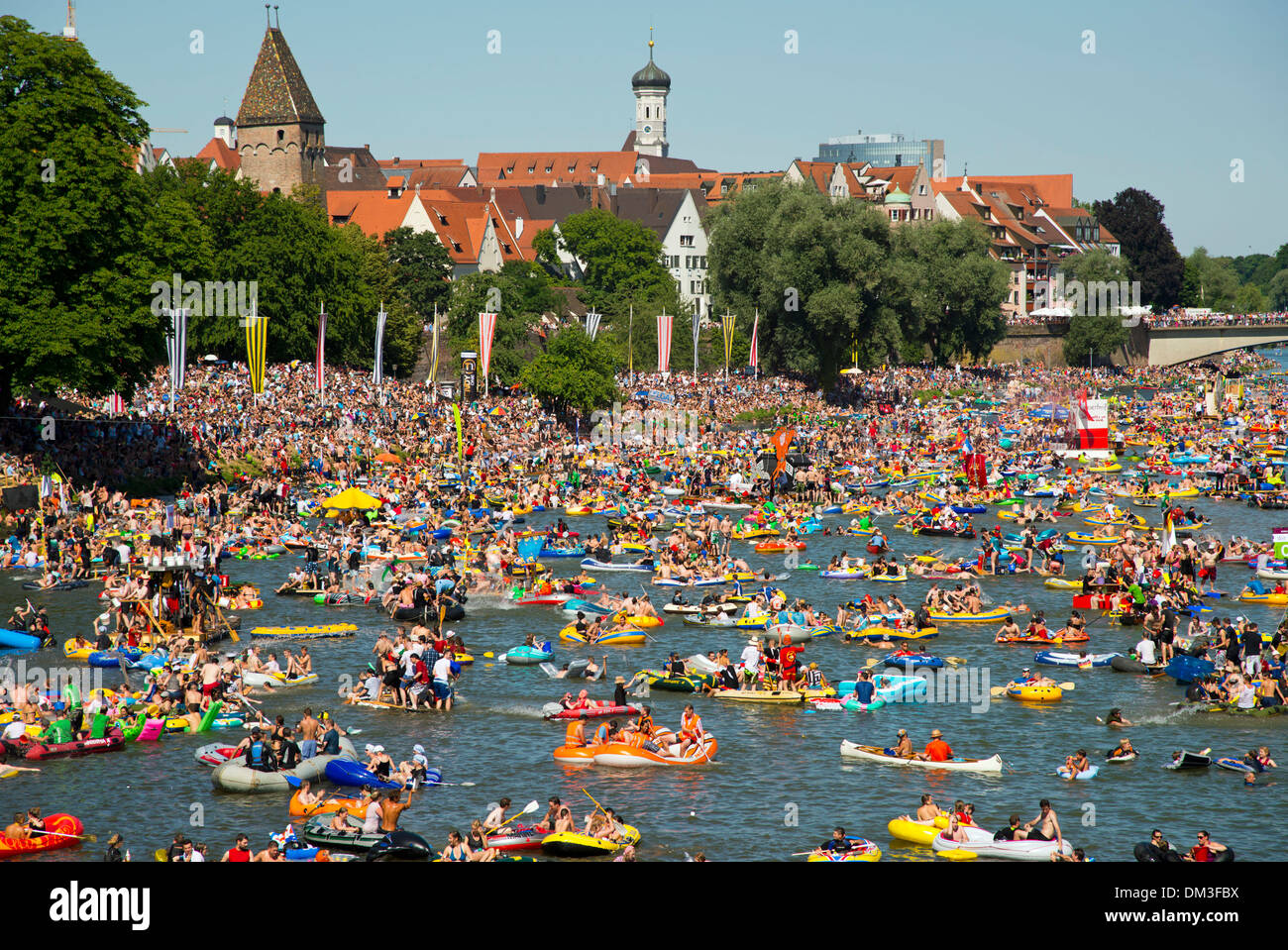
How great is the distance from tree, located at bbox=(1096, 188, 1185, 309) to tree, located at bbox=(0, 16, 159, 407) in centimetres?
13024

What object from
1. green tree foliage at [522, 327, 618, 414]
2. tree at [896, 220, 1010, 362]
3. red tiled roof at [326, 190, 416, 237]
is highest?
red tiled roof at [326, 190, 416, 237]

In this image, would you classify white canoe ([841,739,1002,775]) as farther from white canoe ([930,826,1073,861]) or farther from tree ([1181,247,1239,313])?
tree ([1181,247,1239,313])

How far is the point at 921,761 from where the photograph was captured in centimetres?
2694

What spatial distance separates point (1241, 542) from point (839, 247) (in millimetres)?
51719

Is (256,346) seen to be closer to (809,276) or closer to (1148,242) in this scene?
(809,276)

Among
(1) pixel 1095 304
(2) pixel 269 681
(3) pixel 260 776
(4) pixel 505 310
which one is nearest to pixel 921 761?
(3) pixel 260 776

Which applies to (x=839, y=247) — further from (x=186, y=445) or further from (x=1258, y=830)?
(x=1258, y=830)

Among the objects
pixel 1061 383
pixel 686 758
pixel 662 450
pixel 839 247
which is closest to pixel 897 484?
pixel 662 450

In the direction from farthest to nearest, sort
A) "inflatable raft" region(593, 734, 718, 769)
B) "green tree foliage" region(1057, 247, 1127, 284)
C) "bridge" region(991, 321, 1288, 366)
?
A: "green tree foliage" region(1057, 247, 1127, 284) → "bridge" region(991, 321, 1288, 366) → "inflatable raft" region(593, 734, 718, 769)

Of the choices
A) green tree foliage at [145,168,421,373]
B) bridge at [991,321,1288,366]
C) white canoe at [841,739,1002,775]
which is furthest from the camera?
bridge at [991,321,1288,366]

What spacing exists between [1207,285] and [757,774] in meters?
168

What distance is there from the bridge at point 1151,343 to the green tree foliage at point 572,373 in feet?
215

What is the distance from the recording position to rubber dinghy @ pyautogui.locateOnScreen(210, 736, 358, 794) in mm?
24891

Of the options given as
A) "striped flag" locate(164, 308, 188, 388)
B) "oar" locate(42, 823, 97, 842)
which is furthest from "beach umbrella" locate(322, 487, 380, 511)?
"oar" locate(42, 823, 97, 842)
